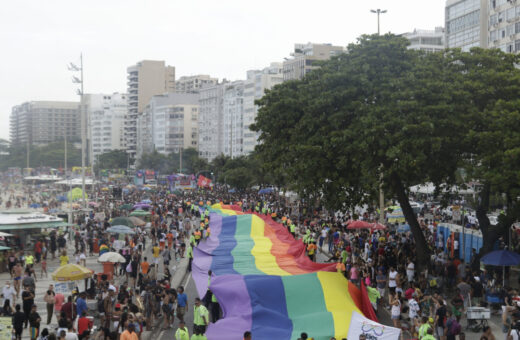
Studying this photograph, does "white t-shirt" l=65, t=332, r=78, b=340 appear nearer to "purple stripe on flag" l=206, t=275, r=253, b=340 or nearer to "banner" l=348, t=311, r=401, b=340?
"purple stripe on flag" l=206, t=275, r=253, b=340

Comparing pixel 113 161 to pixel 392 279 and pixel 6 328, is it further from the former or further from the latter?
pixel 6 328

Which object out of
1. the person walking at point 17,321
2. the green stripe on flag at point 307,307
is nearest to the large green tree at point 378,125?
the green stripe on flag at point 307,307

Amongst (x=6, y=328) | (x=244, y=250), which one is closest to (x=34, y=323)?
(x=6, y=328)

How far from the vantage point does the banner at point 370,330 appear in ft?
50.6

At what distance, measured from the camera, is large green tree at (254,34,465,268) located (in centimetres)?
2506

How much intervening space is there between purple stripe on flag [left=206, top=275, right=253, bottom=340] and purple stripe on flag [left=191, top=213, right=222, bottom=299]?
79.7 inches

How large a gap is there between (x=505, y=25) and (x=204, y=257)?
4954 centimetres

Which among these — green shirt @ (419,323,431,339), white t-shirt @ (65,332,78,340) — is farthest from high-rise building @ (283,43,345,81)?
white t-shirt @ (65,332,78,340)

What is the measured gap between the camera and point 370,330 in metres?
15.7

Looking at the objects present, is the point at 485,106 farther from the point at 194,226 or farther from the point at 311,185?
the point at 194,226

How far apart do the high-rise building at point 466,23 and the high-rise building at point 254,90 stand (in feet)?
226

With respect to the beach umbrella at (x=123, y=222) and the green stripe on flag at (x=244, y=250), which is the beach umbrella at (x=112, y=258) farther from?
the beach umbrella at (x=123, y=222)

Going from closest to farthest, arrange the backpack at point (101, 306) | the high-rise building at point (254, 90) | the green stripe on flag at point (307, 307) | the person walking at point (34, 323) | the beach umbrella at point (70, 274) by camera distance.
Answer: the green stripe on flag at point (307, 307) < the person walking at point (34, 323) < the backpack at point (101, 306) < the beach umbrella at point (70, 274) < the high-rise building at point (254, 90)

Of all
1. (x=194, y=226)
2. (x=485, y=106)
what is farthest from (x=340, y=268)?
(x=194, y=226)
